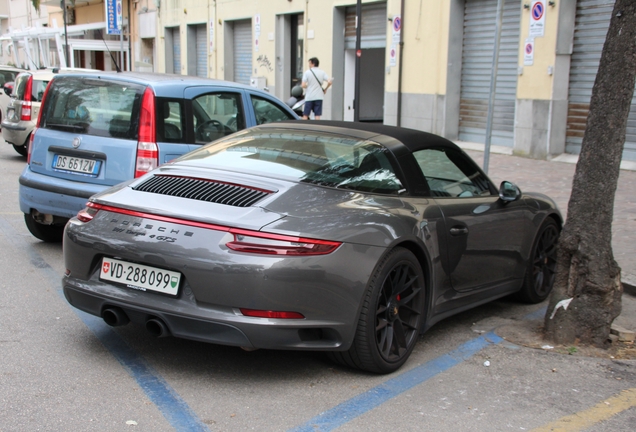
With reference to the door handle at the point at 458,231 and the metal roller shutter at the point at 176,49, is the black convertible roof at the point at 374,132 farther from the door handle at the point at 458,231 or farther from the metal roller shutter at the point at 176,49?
the metal roller shutter at the point at 176,49

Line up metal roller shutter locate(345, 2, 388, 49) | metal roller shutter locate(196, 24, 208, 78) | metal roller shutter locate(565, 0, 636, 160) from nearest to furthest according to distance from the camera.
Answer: metal roller shutter locate(565, 0, 636, 160) < metal roller shutter locate(345, 2, 388, 49) < metal roller shutter locate(196, 24, 208, 78)

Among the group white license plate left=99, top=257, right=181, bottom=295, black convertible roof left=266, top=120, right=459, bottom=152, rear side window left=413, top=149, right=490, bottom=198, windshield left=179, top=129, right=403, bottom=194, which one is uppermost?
black convertible roof left=266, top=120, right=459, bottom=152

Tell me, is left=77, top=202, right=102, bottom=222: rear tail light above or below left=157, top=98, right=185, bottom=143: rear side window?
below

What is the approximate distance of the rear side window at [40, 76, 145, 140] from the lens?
254 inches

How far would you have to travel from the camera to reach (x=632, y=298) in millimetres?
6211

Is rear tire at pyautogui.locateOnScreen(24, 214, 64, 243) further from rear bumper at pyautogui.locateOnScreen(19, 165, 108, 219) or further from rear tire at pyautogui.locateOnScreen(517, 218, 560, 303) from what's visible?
rear tire at pyautogui.locateOnScreen(517, 218, 560, 303)

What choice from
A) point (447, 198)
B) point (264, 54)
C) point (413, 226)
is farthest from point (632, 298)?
point (264, 54)

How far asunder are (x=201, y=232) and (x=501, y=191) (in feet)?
8.22

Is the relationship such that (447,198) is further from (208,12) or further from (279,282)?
(208,12)

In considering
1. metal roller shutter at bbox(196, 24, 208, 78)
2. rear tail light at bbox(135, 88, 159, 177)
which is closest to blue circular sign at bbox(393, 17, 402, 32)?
metal roller shutter at bbox(196, 24, 208, 78)

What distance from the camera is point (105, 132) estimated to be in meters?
6.53

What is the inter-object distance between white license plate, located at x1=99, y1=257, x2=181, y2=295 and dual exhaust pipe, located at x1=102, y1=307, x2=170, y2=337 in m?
0.16

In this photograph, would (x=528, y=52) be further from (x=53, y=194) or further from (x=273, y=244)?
(x=273, y=244)

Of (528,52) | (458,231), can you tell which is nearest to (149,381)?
(458,231)
